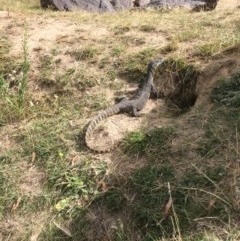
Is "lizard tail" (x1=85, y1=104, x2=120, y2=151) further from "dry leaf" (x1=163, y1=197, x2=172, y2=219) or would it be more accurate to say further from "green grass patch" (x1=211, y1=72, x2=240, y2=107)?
"dry leaf" (x1=163, y1=197, x2=172, y2=219)

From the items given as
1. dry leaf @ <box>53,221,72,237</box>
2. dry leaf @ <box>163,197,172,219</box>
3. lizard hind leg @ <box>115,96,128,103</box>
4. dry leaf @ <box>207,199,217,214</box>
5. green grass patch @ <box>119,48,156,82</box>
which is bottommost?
dry leaf @ <box>53,221,72,237</box>

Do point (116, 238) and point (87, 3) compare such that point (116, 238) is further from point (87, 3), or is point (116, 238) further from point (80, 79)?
point (87, 3)

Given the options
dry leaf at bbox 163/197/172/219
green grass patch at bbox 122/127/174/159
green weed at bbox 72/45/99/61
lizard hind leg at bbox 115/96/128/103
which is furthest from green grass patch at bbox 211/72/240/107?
green weed at bbox 72/45/99/61

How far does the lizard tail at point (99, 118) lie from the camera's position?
557 cm

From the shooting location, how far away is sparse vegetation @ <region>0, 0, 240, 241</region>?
436 cm

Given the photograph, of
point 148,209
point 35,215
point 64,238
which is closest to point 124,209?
point 148,209

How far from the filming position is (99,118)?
5879mm

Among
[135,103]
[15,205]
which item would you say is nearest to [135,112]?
[135,103]

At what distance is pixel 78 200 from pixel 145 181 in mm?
742

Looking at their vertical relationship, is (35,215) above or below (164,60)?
below

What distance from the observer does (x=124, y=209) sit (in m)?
4.58

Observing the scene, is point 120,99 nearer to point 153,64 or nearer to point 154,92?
point 154,92

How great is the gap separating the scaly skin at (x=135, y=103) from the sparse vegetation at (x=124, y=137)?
15 centimetres

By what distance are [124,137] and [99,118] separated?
1.97 ft
